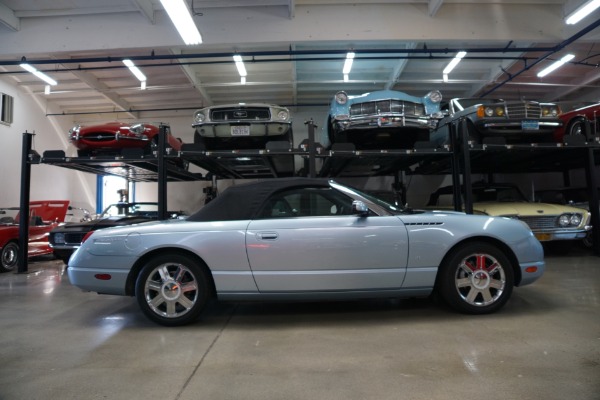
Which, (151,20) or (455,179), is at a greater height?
(151,20)

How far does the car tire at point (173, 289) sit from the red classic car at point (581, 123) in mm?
7215

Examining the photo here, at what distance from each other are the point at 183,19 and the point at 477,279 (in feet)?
18.6

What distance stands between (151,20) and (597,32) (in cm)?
959

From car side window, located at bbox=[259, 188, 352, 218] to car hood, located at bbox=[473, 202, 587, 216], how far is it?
166 inches

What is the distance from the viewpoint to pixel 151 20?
7.05m

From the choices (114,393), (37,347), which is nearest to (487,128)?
(114,393)

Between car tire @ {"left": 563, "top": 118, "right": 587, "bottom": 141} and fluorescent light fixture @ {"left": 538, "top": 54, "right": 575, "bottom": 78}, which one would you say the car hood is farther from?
fluorescent light fixture @ {"left": 538, "top": 54, "right": 575, "bottom": 78}

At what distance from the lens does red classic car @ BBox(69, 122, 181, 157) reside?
20.3 ft

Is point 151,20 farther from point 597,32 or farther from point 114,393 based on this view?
point 597,32

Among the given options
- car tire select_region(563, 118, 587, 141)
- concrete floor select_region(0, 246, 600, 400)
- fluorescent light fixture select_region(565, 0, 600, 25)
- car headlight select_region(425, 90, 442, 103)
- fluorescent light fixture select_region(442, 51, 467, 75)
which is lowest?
concrete floor select_region(0, 246, 600, 400)

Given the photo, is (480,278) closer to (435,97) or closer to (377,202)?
(377,202)

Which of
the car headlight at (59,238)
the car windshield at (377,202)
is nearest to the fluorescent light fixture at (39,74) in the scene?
the car headlight at (59,238)

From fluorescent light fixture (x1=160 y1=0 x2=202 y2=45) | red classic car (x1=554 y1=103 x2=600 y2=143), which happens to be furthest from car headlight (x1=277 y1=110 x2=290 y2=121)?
red classic car (x1=554 y1=103 x2=600 y2=143)

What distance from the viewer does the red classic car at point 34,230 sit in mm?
6730
